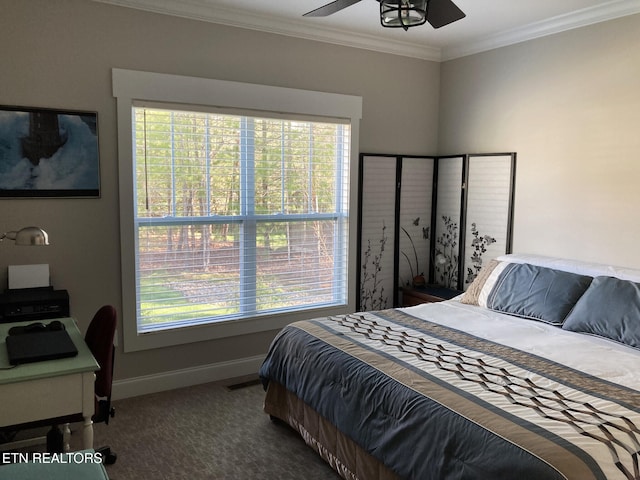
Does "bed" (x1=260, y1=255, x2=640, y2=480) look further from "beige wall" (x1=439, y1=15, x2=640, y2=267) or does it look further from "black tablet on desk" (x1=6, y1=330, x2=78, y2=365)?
"black tablet on desk" (x1=6, y1=330, x2=78, y2=365)

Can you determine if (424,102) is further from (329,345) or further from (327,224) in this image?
(329,345)

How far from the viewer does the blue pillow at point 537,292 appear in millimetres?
3223

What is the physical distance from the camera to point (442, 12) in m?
2.42

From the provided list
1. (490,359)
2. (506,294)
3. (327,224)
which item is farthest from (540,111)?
(490,359)

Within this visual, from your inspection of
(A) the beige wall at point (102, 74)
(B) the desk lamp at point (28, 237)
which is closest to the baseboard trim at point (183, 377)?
(A) the beige wall at point (102, 74)

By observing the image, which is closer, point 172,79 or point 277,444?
point 277,444

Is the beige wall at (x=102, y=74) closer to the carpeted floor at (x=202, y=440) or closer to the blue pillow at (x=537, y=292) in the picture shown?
the carpeted floor at (x=202, y=440)

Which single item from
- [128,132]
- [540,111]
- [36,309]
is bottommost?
[36,309]

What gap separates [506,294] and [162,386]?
2489 millimetres

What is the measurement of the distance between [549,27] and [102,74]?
3.13 m

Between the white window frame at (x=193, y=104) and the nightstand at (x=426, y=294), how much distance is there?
749 millimetres

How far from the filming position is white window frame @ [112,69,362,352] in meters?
3.41

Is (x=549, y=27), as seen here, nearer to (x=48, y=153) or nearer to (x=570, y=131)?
(x=570, y=131)

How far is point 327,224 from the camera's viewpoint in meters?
4.34
